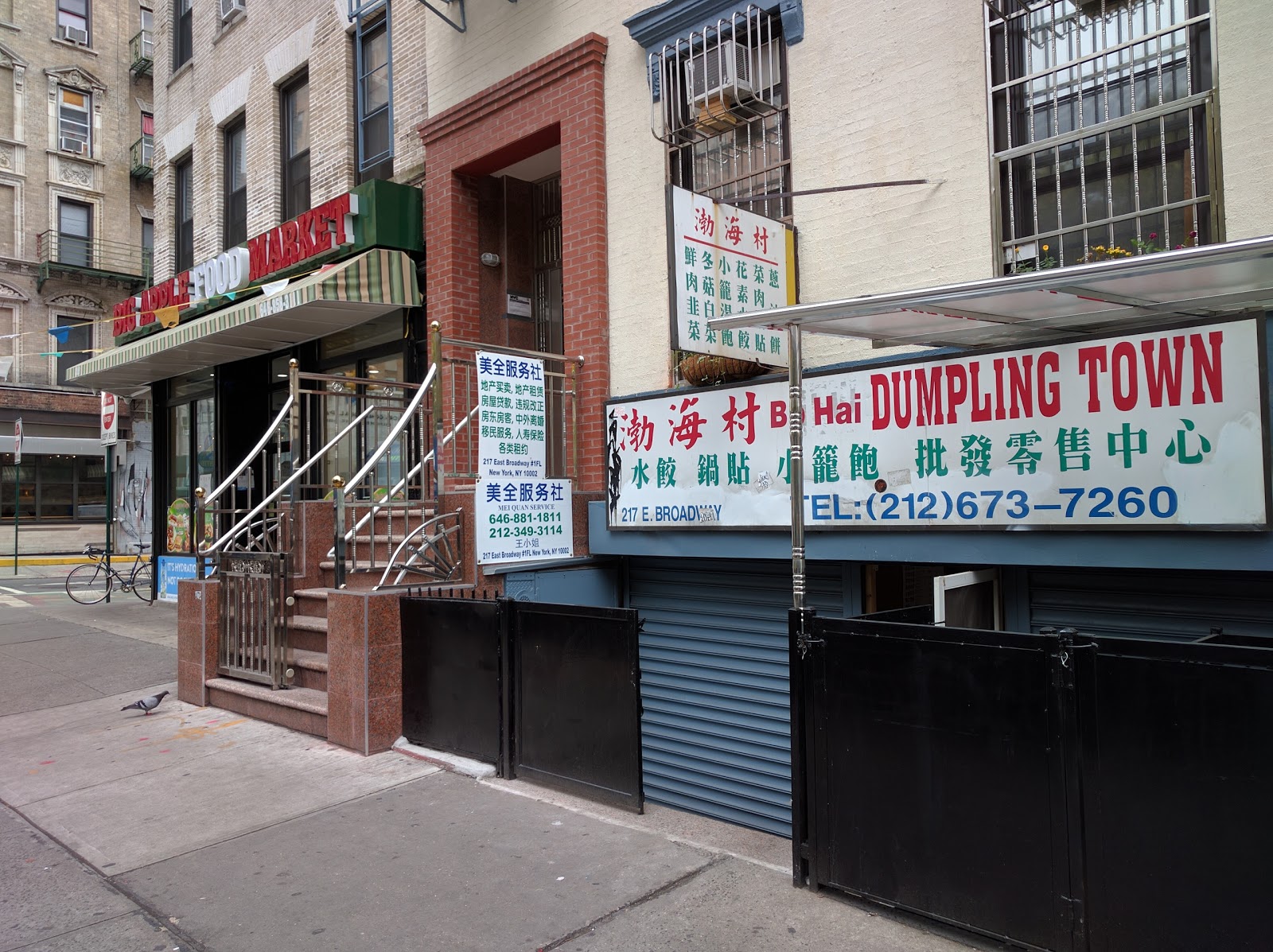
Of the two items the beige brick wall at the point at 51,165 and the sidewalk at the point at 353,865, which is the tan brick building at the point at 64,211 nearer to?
the beige brick wall at the point at 51,165

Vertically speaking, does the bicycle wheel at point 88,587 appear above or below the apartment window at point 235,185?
below

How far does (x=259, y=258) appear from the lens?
11.8m

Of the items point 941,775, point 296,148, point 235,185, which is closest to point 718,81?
point 941,775

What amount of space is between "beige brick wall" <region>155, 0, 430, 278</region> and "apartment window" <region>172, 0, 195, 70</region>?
15cm

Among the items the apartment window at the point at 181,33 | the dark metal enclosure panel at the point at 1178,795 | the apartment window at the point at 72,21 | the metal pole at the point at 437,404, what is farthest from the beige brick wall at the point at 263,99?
the apartment window at the point at 72,21

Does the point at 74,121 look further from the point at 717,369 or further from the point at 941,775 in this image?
the point at 941,775

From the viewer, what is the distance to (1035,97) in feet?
19.1

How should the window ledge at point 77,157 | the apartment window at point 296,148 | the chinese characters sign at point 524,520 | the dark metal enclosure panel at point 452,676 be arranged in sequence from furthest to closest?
1. the window ledge at point 77,157
2. the apartment window at point 296,148
3. the chinese characters sign at point 524,520
4. the dark metal enclosure panel at point 452,676

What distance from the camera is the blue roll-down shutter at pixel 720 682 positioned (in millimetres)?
6789

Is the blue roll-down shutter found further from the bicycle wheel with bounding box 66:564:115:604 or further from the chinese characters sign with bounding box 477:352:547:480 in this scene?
the bicycle wheel with bounding box 66:564:115:604

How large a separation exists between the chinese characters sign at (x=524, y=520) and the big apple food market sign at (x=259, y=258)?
15.0 ft

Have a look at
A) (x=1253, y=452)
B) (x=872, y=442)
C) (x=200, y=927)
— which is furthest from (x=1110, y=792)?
(x=200, y=927)

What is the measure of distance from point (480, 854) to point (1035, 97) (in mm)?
5441

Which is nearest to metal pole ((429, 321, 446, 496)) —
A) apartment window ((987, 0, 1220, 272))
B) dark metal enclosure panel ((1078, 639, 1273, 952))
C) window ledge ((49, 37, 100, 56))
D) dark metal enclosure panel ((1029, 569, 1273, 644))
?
apartment window ((987, 0, 1220, 272))
